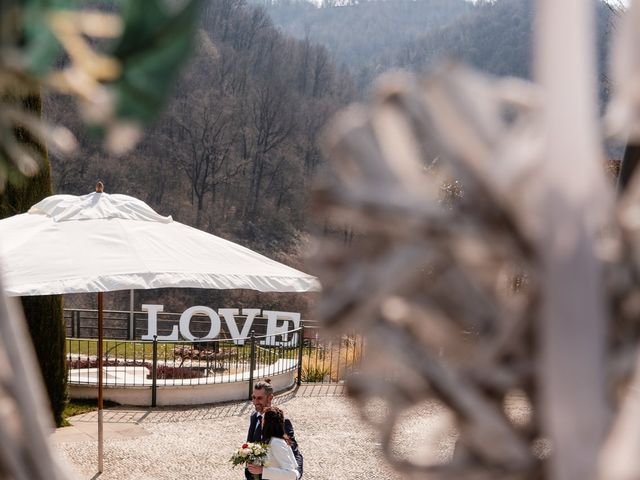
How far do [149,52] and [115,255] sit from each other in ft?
19.4

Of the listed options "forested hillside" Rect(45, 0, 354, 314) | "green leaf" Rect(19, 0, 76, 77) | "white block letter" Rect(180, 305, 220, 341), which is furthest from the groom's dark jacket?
"forested hillside" Rect(45, 0, 354, 314)

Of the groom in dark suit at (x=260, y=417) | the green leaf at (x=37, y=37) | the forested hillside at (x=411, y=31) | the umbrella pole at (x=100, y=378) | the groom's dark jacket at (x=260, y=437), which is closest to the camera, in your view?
the green leaf at (x=37, y=37)

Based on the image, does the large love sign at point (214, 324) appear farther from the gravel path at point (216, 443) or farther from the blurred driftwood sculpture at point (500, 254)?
the blurred driftwood sculpture at point (500, 254)

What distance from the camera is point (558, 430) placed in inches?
11.6

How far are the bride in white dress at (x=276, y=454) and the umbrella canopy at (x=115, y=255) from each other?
114 centimetres

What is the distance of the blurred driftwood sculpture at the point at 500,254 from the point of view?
310mm

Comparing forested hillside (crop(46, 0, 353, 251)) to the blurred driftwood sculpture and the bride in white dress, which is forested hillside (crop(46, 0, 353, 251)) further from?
the blurred driftwood sculpture

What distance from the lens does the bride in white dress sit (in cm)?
553

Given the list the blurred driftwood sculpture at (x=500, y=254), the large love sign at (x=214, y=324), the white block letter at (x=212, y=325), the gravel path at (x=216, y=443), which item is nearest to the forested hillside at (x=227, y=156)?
the large love sign at (x=214, y=324)

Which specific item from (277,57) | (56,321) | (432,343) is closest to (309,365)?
(56,321)

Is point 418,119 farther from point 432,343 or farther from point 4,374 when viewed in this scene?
point 4,374

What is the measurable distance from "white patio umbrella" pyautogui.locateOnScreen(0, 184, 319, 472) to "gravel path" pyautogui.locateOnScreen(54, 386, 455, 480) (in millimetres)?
Answer: 1815

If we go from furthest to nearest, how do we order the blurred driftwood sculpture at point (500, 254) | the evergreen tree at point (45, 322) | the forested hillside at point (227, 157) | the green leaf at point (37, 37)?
the forested hillside at point (227, 157), the evergreen tree at point (45, 322), the green leaf at point (37, 37), the blurred driftwood sculpture at point (500, 254)

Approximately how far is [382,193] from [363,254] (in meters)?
0.04
